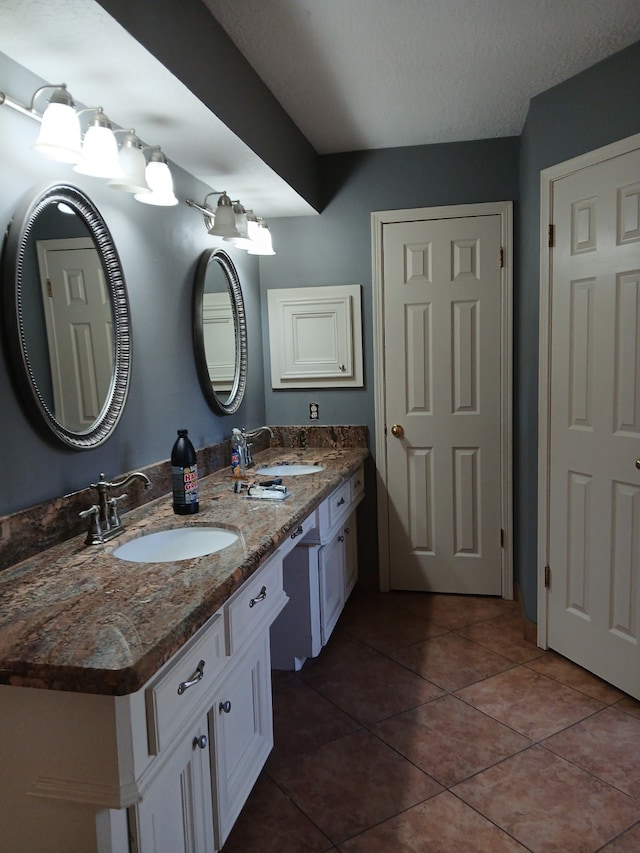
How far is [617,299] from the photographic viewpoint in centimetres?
225

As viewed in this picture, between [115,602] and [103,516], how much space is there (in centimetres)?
52

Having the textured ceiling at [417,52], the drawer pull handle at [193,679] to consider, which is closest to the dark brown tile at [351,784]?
the drawer pull handle at [193,679]

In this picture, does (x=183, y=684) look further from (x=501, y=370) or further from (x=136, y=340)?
(x=501, y=370)

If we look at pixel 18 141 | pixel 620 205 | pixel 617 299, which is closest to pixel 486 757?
pixel 617 299

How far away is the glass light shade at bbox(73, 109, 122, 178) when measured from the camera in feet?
4.95

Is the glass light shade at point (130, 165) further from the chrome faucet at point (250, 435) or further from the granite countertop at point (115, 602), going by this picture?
the chrome faucet at point (250, 435)

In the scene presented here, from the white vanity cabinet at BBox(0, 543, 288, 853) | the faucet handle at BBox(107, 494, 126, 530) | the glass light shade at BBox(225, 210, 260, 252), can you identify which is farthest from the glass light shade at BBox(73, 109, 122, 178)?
the white vanity cabinet at BBox(0, 543, 288, 853)

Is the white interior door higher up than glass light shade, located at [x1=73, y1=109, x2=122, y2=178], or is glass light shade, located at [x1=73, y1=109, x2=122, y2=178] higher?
glass light shade, located at [x1=73, y1=109, x2=122, y2=178]

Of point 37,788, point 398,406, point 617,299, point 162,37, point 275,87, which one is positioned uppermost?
point 275,87

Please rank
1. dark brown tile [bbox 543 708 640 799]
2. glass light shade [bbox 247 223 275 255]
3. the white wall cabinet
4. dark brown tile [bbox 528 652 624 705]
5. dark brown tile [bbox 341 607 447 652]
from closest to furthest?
1. dark brown tile [bbox 543 708 640 799]
2. dark brown tile [bbox 528 652 624 705]
3. glass light shade [bbox 247 223 275 255]
4. dark brown tile [bbox 341 607 447 652]
5. the white wall cabinet

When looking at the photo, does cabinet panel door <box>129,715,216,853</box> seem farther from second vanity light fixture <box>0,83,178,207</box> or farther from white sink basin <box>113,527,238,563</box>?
second vanity light fixture <box>0,83,178,207</box>

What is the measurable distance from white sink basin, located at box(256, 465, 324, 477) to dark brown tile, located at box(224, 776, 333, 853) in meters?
1.29

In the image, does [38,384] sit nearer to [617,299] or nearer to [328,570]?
[328,570]

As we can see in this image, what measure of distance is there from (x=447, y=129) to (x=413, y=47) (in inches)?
35.0
